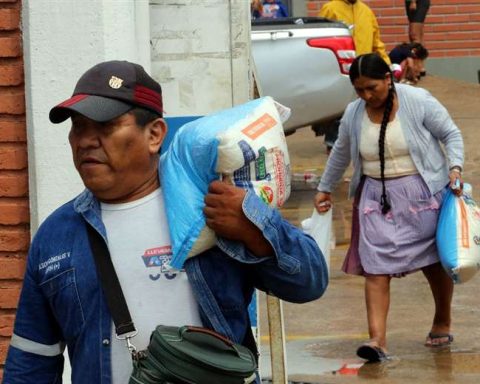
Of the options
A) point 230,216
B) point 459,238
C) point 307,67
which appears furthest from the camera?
point 307,67

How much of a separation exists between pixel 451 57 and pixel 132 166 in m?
17.3

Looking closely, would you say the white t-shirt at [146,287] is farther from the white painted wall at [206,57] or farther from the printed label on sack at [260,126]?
the white painted wall at [206,57]

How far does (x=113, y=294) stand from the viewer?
3.29 m

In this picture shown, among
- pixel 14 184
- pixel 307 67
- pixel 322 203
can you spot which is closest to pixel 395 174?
pixel 322 203

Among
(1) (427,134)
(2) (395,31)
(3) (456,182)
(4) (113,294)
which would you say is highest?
(2) (395,31)

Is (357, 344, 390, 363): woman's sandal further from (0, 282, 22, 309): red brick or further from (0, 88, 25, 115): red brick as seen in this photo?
(0, 88, 25, 115): red brick

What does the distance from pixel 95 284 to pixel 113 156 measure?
328mm

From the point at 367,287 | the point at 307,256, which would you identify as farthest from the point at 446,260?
the point at 307,256

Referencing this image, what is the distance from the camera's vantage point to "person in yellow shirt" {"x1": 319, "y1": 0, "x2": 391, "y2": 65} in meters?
15.2

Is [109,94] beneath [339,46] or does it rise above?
above

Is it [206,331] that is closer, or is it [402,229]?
[206,331]

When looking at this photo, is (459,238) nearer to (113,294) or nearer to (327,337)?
(327,337)

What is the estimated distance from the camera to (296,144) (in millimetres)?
16688

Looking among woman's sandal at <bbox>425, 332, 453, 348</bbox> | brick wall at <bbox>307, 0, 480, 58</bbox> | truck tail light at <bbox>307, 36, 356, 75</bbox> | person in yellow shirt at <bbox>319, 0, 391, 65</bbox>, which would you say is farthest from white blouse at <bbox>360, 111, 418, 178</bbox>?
brick wall at <bbox>307, 0, 480, 58</bbox>
